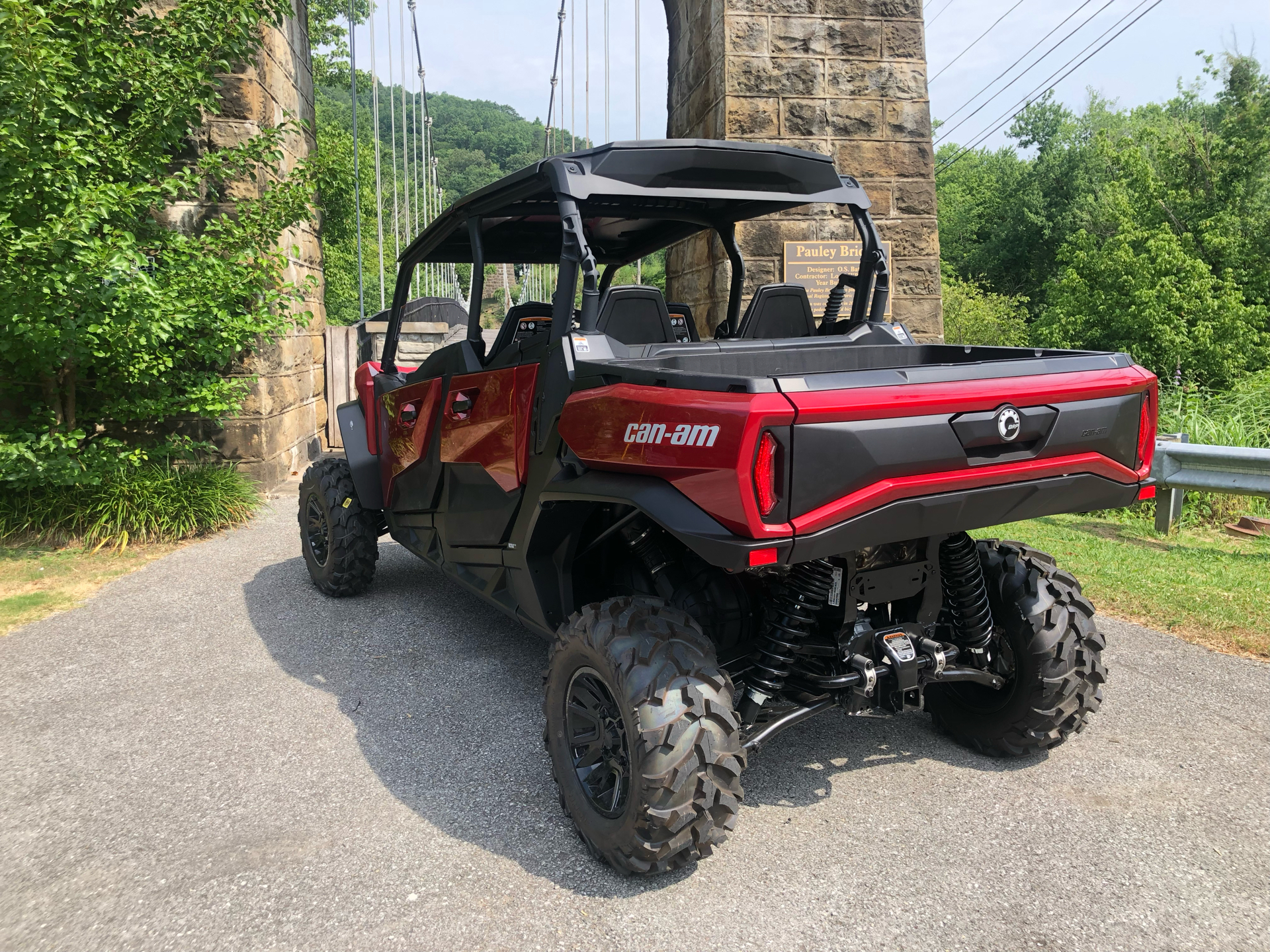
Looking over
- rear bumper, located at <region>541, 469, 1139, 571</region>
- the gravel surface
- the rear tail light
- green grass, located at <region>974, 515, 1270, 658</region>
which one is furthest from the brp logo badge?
green grass, located at <region>974, 515, 1270, 658</region>

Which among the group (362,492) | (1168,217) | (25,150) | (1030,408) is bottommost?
(362,492)

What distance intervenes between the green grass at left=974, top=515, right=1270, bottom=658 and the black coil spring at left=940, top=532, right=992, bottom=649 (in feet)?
5.03

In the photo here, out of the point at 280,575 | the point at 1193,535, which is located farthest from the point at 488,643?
the point at 1193,535

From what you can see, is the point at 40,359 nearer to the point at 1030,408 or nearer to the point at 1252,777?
the point at 1030,408

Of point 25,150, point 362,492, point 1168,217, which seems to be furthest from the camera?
point 1168,217

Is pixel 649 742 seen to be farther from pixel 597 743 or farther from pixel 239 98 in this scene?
pixel 239 98

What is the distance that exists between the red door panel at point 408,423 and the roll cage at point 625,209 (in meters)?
0.44

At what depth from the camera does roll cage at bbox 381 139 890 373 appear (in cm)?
320

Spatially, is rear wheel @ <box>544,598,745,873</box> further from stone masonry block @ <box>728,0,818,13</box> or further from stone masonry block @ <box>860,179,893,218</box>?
stone masonry block @ <box>728,0,818,13</box>

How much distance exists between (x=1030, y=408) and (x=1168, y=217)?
41356 millimetres

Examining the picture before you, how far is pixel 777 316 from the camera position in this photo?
387 cm

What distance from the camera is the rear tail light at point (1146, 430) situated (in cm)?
292

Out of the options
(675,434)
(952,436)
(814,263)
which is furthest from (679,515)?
(814,263)

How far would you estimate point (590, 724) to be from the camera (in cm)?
293
